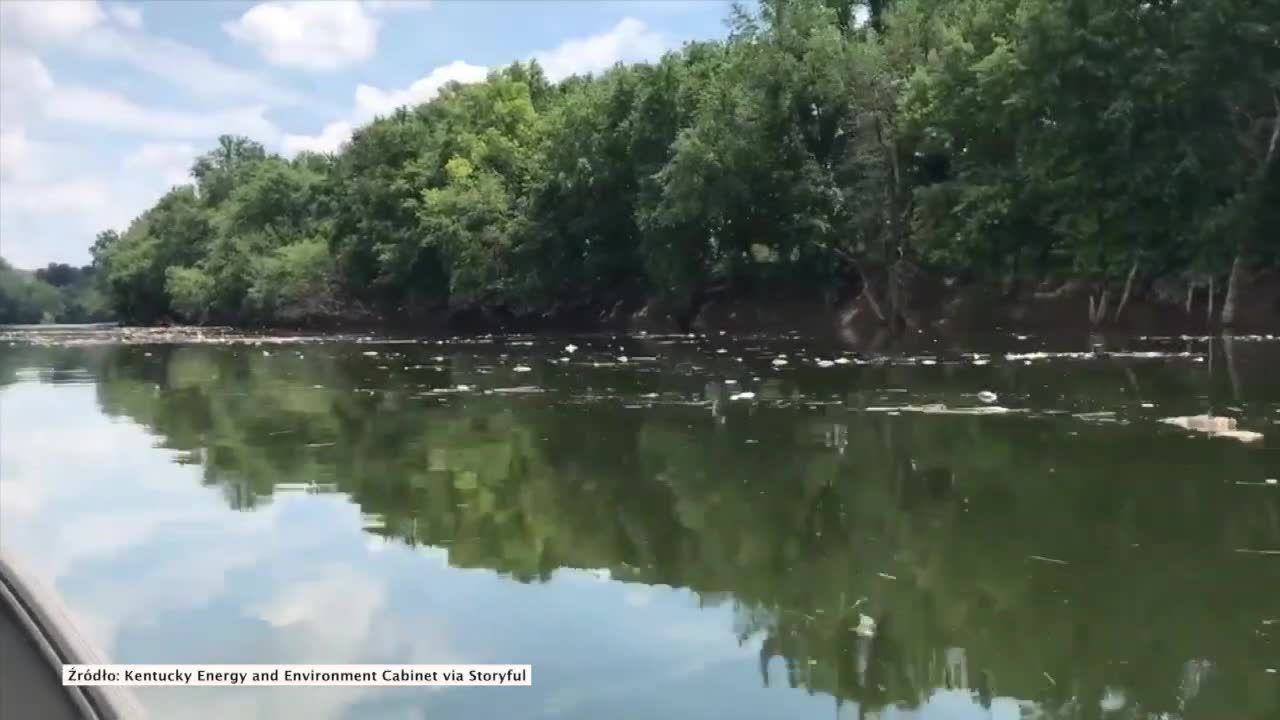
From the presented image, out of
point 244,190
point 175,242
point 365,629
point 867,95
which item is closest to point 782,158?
point 867,95

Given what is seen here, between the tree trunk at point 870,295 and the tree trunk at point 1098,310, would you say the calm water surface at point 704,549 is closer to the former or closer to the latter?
the tree trunk at point 1098,310

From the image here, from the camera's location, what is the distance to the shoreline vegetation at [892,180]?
2838 centimetres

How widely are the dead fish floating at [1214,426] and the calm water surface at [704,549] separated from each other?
208 millimetres

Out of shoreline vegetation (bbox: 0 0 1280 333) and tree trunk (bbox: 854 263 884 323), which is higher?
shoreline vegetation (bbox: 0 0 1280 333)

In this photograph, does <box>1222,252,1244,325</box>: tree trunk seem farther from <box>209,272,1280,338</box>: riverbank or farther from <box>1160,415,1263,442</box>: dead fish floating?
<box>1160,415,1263,442</box>: dead fish floating

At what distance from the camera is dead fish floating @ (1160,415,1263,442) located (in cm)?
1055

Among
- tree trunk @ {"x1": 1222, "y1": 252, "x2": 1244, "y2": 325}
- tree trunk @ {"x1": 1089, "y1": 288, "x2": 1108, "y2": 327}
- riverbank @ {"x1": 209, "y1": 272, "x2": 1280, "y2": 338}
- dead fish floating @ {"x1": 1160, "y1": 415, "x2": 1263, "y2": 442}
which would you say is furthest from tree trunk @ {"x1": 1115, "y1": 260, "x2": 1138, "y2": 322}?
dead fish floating @ {"x1": 1160, "y1": 415, "x2": 1263, "y2": 442}

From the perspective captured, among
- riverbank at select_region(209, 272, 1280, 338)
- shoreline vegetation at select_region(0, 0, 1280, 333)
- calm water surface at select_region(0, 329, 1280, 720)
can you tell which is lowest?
calm water surface at select_region(0, 329, 1280, 720)

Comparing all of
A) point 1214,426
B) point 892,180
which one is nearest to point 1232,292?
point 892,180

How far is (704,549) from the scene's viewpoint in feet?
24.9

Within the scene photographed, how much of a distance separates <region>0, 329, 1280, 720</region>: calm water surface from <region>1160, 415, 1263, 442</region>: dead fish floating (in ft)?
0.68

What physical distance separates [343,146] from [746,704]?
66.4 metres

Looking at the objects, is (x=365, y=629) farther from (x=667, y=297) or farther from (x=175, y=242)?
(x=175, y=242)

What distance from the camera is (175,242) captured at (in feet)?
297
